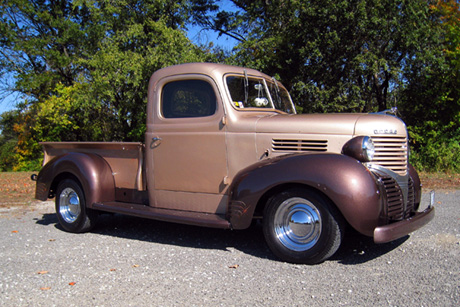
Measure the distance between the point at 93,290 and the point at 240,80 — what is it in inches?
119

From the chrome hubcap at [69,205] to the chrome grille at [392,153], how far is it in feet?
13.3

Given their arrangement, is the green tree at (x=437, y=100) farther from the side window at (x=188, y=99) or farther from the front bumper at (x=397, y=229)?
the side window at (x=188, y=99)

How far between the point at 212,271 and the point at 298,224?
0.97 metres

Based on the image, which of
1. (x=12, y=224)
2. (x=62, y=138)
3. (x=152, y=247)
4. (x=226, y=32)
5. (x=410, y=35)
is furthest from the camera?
(x=226, y=32)

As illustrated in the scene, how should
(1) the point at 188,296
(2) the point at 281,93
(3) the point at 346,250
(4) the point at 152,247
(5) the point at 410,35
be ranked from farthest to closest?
(5) the point at 410,35, (2) the point at 281,93, (4) the point at 152,247, (3) the point at 346,250, (1) the point at 188,296

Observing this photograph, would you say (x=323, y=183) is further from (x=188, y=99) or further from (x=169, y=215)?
(x=188, y=99)

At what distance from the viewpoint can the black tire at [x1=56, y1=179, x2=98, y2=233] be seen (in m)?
6.08

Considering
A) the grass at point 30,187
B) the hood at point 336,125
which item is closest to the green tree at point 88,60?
the grass at point 30,187

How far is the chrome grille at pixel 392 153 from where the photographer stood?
4527 mm

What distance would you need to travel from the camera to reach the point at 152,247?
5301mm

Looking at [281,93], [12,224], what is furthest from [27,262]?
[281,93]

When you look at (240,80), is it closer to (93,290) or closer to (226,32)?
(93,290)

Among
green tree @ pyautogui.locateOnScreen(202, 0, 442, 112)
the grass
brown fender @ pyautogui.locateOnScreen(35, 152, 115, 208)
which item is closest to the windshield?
brown fender @ pyautogui.locateOnScreen(35, 152, 115, 208)

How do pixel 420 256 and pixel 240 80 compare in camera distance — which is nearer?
pixel 420 256
